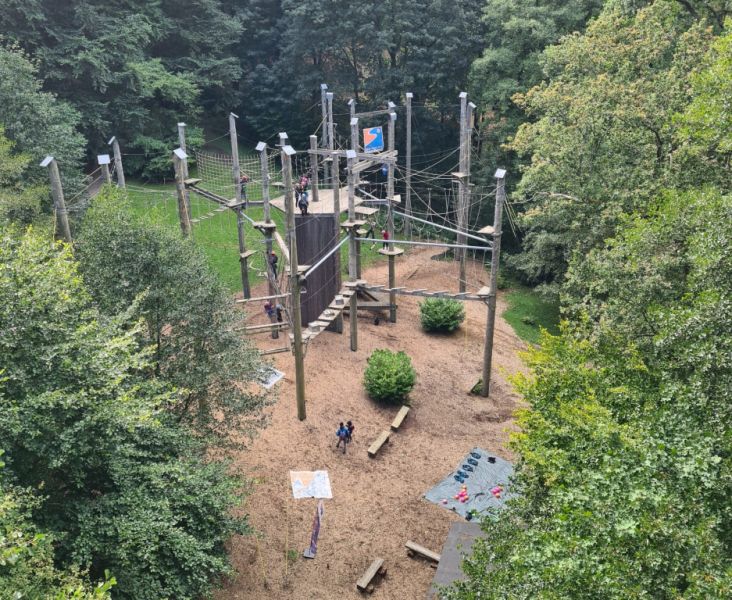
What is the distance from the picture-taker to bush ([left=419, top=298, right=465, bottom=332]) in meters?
23.2

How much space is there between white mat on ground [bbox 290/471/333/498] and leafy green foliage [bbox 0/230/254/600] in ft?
14.6

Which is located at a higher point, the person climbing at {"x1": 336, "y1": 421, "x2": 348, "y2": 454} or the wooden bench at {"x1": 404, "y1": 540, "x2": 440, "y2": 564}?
the person climbing at {"x1": 336, "y1": 421, "x2": 348, "y2": 454}

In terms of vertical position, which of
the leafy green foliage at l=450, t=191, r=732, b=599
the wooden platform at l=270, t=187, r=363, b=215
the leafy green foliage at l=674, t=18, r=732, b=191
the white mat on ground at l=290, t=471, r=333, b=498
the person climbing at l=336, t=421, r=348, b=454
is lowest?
the white mat on ground at l=290, t=471, r=333, b=498

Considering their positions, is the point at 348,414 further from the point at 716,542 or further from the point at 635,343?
the point at 716,542

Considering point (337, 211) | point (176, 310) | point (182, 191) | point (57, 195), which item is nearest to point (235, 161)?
point (182, 191)

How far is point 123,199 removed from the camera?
50.6ft

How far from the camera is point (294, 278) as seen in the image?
16344 mm

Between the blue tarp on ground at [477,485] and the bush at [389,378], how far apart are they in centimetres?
290

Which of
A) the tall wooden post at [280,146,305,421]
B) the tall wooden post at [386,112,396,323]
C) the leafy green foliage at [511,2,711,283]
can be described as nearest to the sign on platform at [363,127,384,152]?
the tall wooden post at [386,112,396,323]

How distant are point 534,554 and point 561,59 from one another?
1946 centimetres

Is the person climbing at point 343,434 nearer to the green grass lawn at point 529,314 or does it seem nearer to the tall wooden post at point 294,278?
the tall wooden post at point 294,278

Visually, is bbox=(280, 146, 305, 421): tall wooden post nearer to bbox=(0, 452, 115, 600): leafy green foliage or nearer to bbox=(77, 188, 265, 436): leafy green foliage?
bbox=(77, 188, 265, 436): leafy green foliage

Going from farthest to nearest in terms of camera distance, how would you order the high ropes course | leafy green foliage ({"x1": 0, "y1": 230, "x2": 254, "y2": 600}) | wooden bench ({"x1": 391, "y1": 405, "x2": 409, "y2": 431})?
wooden bench ({"x1": 391, "y1": 405, "x2": 409, "y2": 431})
the high ropes course
leafy green foliage ({"x1": 0, "y1": 230, "x2": 254, "y2": 600})

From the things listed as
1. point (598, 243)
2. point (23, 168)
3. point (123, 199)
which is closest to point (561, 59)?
point (598, 243)
